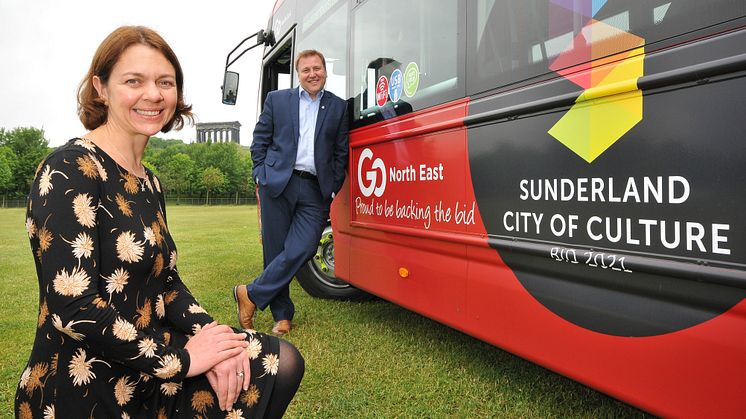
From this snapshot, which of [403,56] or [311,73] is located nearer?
[403,56]

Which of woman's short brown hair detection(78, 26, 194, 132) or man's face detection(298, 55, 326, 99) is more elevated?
man's face detection(298, 55, 326, 99)

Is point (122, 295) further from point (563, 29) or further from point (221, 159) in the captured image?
point (221, 159)

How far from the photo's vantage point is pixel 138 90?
4.47ft

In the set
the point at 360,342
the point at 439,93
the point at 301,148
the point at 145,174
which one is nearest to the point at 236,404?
the point at 145,174

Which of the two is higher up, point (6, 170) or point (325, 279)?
point (6, 170)

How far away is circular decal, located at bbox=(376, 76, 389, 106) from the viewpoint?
3.27 metres

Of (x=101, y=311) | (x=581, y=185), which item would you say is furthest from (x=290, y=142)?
(x=101, y=311)

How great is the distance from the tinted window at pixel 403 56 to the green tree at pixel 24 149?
6500 cm

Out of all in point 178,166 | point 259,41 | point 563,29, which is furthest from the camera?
point 178,166

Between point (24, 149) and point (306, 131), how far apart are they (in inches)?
2804

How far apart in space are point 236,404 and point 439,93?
184 cm

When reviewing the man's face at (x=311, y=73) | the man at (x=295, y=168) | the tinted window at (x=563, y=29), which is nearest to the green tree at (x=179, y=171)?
the man at (x=295, y=168)

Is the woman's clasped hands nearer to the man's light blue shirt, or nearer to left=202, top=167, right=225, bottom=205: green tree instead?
the man's light blue shirt

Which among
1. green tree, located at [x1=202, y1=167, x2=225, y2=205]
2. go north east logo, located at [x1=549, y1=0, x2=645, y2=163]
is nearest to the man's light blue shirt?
go north east logo, located at [x1=549, y1=0, x2=645, y2=163]
